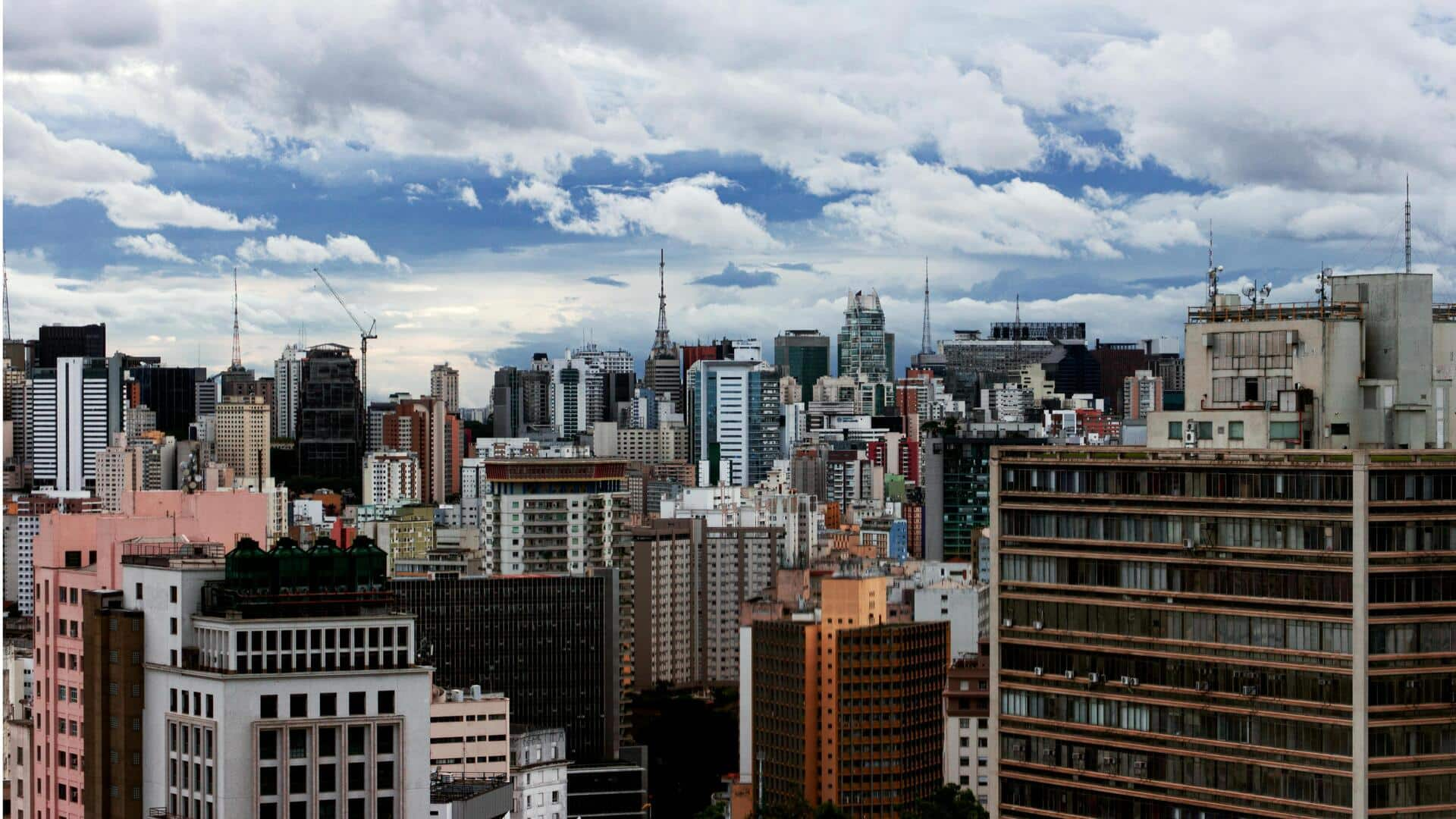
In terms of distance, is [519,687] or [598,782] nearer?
[598,782]

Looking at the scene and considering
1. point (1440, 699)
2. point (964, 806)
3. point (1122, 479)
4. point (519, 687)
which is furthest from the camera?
point (519, 687)

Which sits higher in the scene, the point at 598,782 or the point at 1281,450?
the point at 1281,450

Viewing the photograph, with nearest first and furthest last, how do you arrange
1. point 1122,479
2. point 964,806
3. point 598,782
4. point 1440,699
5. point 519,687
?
point 1440,699 < point 1122,479 < point 964,806 < point 598,782 < point 519,687

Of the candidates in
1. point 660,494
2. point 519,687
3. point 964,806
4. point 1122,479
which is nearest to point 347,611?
point 1122,479

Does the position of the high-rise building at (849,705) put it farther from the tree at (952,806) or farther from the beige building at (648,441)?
the beige building at (648,441)

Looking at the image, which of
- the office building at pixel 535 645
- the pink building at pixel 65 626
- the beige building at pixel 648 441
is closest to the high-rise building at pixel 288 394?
the beige building at pixel 648 441

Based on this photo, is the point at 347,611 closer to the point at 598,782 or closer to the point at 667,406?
the point at 598,782

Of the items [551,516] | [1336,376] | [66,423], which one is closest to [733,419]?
[66,423]
